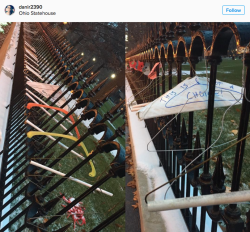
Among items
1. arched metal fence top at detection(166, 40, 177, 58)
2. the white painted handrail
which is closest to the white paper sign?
arched metal fence top at detection(166, 40, 177, 58)

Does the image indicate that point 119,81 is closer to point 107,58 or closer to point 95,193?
point 107,58

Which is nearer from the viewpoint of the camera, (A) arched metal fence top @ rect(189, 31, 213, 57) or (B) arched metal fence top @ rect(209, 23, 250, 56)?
(B) arched metal fence top @ rect(209, 23, 250, 56)

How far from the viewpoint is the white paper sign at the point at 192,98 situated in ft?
2.52

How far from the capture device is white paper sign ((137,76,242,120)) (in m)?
0.77

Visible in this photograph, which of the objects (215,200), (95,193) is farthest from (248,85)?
(95,193)

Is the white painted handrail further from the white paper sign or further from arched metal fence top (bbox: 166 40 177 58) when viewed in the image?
arched metal fence top (bbox: 166 40 177 58)

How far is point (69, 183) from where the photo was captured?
987 mm

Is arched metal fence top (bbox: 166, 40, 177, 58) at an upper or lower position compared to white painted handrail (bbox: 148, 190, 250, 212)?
upper
